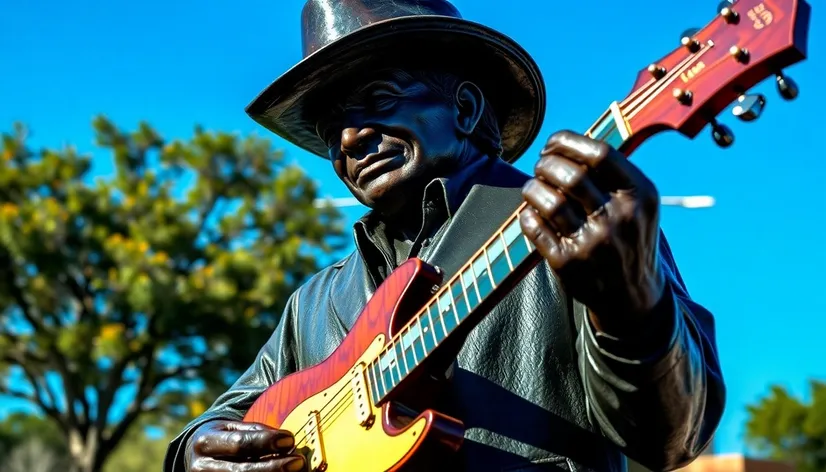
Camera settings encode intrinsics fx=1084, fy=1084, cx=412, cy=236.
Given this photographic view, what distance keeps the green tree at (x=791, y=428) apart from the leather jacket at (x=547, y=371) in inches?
→ 1569

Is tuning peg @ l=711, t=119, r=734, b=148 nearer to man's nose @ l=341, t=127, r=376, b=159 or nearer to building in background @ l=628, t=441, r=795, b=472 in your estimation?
man's nose @ l=341, t=127, r=376, b=159

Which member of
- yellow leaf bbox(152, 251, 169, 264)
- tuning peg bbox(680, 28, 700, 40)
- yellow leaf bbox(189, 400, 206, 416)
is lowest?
tuning peg bbox(680, 28, 700, 40)

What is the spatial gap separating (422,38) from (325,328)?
0.86m

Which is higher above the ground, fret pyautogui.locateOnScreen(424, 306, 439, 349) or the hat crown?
the hat crown

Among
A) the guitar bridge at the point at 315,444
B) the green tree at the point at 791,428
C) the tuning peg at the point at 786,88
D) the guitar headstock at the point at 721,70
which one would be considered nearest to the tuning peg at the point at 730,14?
the guitar headstock at the point at 721,70

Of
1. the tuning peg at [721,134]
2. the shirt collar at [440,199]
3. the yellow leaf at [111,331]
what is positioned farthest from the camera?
the yellow leaf at [111,331]

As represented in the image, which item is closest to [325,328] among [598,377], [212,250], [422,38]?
[422,38]

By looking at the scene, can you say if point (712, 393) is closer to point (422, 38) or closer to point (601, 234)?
point (601, 234)

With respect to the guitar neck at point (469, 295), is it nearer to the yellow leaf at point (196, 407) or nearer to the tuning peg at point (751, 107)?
the tuning peg at point (751, 107)

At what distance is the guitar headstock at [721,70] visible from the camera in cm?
184

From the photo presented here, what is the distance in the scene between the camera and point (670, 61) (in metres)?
2.06

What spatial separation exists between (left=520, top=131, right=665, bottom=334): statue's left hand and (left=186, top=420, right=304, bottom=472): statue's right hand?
3.50ft

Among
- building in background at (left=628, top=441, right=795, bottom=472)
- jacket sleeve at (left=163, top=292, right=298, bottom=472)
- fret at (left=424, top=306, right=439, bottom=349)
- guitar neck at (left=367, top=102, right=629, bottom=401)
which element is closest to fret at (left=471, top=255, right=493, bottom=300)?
guitar neck at (left=367, top=102, right=629, bottom=401)

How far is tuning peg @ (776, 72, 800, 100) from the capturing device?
6.06 feet
